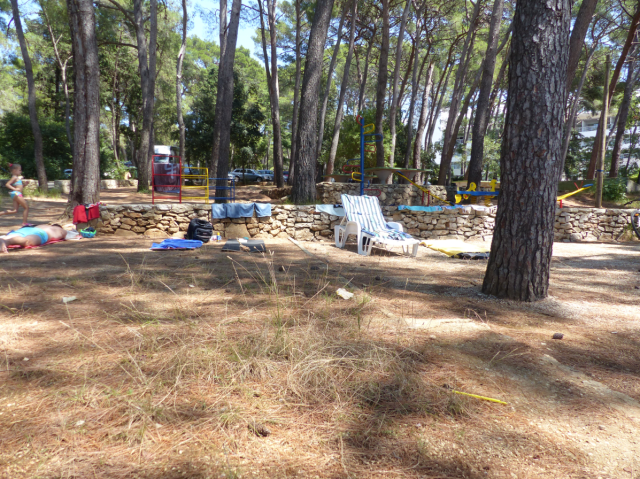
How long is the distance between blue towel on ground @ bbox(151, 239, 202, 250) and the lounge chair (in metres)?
2.41

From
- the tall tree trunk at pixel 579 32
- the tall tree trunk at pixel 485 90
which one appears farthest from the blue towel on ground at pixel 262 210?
the tall tree trunk at pixel 485 90

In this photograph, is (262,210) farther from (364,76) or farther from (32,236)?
(364,76)

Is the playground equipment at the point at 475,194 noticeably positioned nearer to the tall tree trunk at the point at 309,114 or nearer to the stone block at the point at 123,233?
the tall tree trunk at the point at 309,114

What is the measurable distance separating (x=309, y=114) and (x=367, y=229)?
3823 millimetres

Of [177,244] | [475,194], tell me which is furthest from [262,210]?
[475,194]

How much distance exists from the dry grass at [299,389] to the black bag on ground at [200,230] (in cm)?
349

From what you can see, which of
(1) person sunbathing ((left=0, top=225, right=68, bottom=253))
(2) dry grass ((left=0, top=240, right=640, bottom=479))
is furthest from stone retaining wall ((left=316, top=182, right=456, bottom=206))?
(2) dry grass ((left=0, top=240, right=640, bottom=479))

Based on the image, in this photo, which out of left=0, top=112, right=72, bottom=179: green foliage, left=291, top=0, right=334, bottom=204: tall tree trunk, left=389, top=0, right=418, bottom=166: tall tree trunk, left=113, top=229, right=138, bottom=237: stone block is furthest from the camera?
left=0, top=112, right=72, bottom=179: green foliage

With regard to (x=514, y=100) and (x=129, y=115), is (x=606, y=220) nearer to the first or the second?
(x=514, y=100)

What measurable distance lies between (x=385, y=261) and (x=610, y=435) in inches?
165

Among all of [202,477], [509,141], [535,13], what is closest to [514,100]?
[509,141]

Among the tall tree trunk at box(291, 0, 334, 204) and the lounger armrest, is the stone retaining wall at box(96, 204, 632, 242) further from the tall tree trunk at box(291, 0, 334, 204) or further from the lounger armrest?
the lounger armrest

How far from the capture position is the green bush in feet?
45.7

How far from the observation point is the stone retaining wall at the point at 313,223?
24.3 ft
